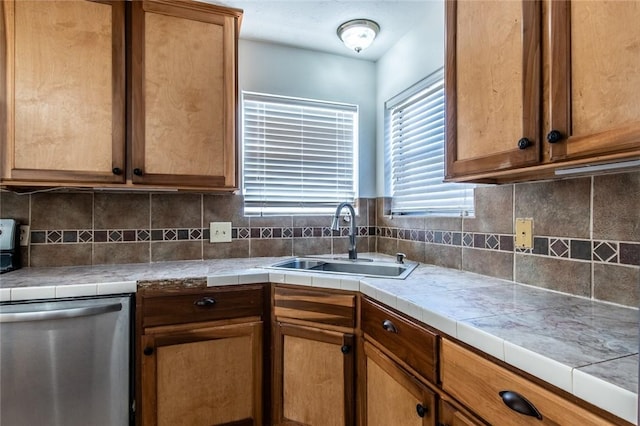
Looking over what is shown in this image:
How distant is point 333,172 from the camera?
2324mm

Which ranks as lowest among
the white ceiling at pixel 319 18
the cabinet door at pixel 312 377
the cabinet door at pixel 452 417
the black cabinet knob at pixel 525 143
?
the cabinet door at pixel 312 377

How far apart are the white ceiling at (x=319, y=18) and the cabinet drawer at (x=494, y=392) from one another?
5.44ft

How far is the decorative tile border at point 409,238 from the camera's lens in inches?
42.1

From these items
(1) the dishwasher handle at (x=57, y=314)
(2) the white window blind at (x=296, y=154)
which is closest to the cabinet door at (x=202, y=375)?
(1) the dishwasher handle at (x=57, y=314)

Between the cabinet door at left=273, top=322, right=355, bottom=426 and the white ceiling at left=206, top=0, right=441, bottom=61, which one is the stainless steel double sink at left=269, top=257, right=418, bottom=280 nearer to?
the cabinet door at left=273, top=322, right=355, bottom=426

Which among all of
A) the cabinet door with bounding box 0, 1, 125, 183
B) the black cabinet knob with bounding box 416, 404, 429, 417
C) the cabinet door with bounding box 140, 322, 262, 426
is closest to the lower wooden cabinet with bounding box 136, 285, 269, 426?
the cabinet door with bounding box 140, 322, 262, 426

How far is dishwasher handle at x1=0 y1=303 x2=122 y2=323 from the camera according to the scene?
48.8 inches

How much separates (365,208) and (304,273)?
95 cm

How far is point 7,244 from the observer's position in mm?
1591

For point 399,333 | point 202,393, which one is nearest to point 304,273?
point 399,333

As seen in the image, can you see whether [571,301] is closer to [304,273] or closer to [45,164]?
[304,273]

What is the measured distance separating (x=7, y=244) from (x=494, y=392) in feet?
6.77

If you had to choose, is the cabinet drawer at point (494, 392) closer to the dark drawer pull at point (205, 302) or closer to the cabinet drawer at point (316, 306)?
the cabinet drawer at point (316, 306)

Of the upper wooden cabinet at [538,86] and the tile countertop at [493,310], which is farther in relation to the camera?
the upper wooden cabinet at [538,86]
